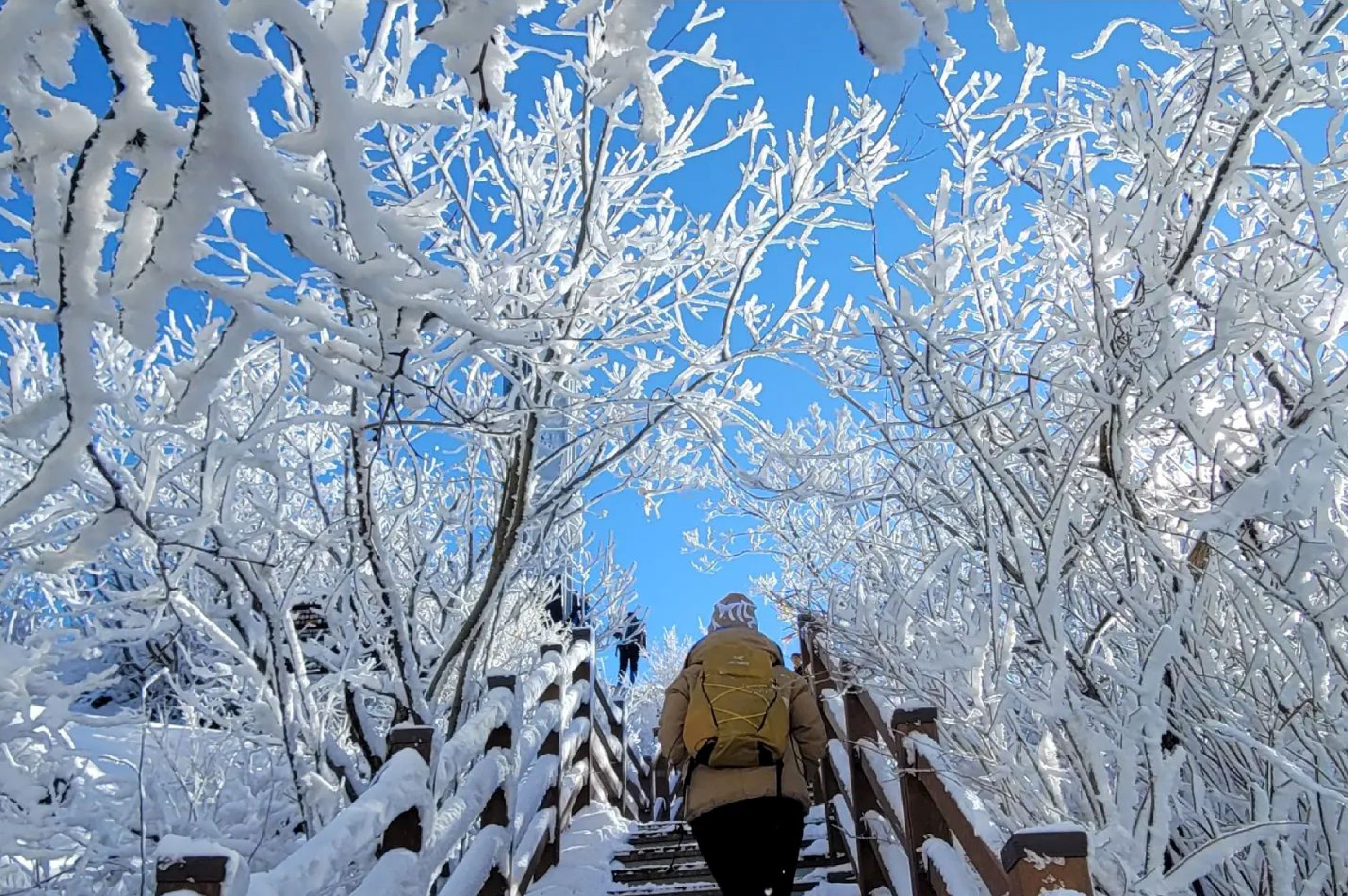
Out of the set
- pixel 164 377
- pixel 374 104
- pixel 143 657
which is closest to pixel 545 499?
pixel 164 377

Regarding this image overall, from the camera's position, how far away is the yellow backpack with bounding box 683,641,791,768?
3545mm

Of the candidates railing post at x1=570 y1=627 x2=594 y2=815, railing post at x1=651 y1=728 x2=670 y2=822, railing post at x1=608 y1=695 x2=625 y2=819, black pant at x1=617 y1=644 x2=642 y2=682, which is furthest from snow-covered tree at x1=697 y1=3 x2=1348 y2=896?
black pant at x1=617 y1=644 x2=642 y2=682

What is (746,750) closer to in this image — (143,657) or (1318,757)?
Result: (1318,757)

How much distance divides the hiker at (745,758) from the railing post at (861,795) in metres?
0.25

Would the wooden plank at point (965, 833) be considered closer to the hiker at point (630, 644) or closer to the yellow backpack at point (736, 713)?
the yellow backpack at point (736, 713)

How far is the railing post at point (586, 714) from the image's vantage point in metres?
6.32

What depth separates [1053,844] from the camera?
1.75 m

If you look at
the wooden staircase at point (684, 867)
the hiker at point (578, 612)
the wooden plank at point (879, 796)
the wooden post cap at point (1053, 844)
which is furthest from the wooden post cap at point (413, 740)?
the hiker at point (578, 612)

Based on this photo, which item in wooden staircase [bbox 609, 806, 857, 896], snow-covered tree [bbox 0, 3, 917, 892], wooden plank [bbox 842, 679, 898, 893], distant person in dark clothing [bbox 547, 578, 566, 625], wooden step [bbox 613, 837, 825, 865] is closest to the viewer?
snow-covered tree [bbox 0, 3, 917, 892]

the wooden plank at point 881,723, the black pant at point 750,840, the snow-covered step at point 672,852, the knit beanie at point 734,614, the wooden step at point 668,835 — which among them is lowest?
the snow-covered step at point 672,852

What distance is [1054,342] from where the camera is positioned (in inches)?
109

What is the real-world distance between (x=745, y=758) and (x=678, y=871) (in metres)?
1.68

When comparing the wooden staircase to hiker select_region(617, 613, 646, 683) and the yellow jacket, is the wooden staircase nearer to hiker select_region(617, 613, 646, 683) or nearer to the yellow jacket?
the yellow jacket

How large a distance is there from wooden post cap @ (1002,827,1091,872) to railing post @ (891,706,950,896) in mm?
1062
